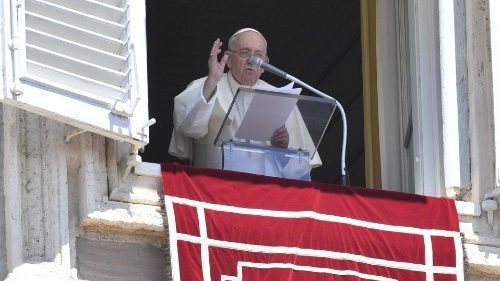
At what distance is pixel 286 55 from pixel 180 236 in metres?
5.00

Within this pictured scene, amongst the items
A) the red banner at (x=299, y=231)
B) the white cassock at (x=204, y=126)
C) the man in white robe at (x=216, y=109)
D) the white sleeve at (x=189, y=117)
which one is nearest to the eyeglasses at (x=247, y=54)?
the man in white robe at (x=216, y=109)

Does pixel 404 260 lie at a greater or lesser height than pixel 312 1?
lesser

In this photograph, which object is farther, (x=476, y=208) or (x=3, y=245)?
(x=476, y=208)

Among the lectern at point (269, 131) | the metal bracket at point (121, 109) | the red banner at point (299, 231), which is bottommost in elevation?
the red banner at point (299, 231)

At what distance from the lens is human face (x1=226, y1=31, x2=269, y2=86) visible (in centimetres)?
1230

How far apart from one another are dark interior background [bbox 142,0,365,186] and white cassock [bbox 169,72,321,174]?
10.2 feet

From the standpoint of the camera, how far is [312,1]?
608 inches

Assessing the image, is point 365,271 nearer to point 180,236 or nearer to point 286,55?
point 180,236

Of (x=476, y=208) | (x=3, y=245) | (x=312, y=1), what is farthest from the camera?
(x=312, y=1)

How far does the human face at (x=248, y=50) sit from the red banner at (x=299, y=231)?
114 centimetres

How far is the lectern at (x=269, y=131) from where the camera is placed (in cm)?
1149

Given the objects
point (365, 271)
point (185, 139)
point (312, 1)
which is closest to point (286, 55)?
point (312, 1)

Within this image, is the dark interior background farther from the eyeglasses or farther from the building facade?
the building facade

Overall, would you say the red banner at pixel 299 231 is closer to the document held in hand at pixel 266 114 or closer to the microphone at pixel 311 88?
the microphone at pixel 311 88
